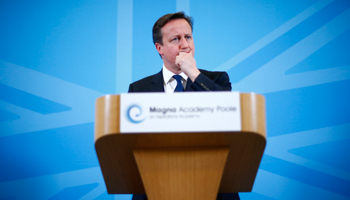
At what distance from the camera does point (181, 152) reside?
1318mm

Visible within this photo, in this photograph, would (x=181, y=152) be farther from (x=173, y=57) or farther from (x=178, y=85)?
(x=173, y=57)

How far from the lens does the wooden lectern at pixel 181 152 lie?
1.21m

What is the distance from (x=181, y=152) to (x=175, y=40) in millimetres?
1153

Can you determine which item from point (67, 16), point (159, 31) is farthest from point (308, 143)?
point (67, 16)

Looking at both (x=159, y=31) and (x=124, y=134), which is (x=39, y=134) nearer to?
(x=159, y=31)

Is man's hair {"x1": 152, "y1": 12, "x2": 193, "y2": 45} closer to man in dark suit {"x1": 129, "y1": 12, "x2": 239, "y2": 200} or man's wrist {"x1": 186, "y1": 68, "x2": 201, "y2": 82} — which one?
man in dark suit {"x1": 129, "y1": 12, "x2": 239, "y2": 200}

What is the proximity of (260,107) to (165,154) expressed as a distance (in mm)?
353

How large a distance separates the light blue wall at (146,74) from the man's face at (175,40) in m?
0.42

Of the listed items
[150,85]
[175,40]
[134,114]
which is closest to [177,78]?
[150,85]

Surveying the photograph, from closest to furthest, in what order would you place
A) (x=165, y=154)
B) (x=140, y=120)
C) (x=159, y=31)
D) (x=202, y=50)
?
(x=140, y=120) < (x=165, y=154) < (x=159, y=31) < (x=202, y=50)

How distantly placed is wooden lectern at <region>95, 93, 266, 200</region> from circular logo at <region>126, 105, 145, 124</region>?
1.7 inches

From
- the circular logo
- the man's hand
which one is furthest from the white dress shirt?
the circular logo

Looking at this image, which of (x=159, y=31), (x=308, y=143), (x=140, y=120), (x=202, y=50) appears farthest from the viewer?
(x=202, y=50)

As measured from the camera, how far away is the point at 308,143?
266cm
